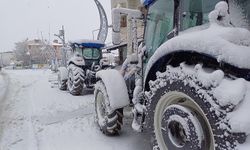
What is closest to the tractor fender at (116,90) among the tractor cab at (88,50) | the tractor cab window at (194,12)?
the tractor cab window at (194,12)

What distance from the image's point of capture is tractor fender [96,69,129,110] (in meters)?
4.54

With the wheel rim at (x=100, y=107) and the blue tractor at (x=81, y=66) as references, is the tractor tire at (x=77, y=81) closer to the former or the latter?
the blue tractor at (x=81, y=66)

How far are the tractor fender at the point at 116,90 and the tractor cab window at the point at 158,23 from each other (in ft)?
2.77

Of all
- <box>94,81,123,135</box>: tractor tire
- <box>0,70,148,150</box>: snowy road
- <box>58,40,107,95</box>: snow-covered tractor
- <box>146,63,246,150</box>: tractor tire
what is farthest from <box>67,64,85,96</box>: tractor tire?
<box>146,63,246,150</box>: tractor tire

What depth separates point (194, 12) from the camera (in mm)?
3047

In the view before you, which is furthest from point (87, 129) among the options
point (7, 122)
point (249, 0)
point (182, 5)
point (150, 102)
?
point (249, 0)

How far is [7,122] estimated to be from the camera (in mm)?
A: 6121

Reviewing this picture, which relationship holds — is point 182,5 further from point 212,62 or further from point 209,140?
point 209,140

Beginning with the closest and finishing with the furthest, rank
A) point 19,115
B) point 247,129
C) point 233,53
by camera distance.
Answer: point 247,129, point 233,53, point 19,115

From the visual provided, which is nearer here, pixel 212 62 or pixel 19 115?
pixel 212 62

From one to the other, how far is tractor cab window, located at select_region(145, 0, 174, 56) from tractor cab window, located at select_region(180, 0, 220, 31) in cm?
27

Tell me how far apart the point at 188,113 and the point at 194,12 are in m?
1.16

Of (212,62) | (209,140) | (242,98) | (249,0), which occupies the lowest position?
(209,140)

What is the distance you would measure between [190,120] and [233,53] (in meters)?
0.71
